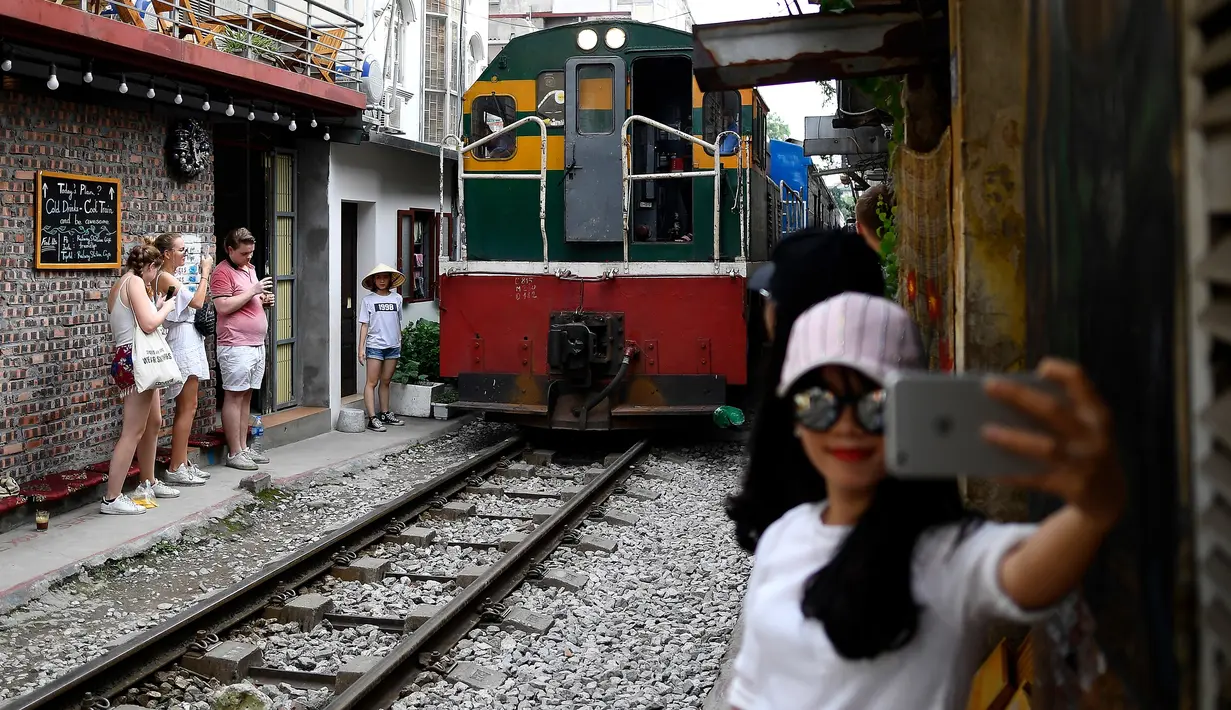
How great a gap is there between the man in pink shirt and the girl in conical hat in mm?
2421

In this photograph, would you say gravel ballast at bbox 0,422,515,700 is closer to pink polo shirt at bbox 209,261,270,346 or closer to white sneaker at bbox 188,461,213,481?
white sneaker at bbox 188,461,213,481

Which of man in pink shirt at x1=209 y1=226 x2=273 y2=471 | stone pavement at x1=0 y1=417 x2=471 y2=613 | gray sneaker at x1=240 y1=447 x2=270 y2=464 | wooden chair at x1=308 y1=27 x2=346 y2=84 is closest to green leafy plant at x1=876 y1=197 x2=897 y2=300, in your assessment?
stone pavement at x1=0 y1=417 x2=471 y2=613

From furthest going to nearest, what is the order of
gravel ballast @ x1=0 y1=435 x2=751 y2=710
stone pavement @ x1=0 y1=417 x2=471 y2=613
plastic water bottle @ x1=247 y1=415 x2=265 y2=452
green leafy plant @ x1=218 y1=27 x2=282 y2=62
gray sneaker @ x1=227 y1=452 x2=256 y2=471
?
plastic water bottle @ x1=247 y1=415 x2=265 y2=452 < green leafy plant @ x1=218 y1=27 x2=282 y2=62 < gray sneaker @ x1=227 y1=452 x2=256 y2=471 < stone pavement @ x1=0 y1=417 x2=471 y2=613 < gravel ballast @ x1=0 y1=435 x2=751 y2=710

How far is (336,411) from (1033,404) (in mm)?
11796

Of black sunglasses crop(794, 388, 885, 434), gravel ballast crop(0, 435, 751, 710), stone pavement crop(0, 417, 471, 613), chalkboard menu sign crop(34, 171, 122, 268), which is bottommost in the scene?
gravel ballast crop(0, 435, 751, 710)

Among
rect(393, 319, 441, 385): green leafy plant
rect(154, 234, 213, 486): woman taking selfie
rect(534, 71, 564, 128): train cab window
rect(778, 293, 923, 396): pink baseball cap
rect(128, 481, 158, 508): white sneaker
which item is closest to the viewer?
rect(778, 293, 923, 396): pink baseball cap

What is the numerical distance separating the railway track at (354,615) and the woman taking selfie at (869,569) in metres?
3.17

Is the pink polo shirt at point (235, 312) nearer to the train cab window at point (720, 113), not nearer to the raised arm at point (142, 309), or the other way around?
the raised arm at point (142, 309)

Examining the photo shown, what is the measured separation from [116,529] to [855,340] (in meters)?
6.74

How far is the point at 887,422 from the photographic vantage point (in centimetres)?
128

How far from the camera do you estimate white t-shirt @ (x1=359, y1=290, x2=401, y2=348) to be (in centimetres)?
1212

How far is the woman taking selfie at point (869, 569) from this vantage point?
5.36ft

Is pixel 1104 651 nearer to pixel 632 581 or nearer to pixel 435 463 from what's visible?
pixel 632 581

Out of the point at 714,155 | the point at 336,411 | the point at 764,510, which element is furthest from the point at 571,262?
the point at 764,510
